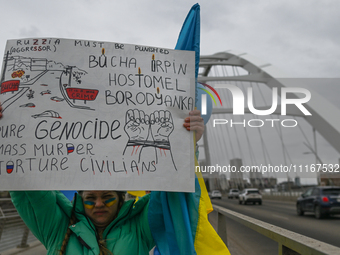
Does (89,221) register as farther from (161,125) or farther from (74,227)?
(161,125)

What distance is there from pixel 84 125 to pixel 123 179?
434mm

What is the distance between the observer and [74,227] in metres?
2.05

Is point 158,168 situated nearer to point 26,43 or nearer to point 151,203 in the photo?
point 151,203

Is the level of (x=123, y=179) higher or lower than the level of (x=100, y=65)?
lower

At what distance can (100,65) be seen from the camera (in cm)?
216

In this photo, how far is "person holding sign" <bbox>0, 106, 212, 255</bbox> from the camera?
2016 mm

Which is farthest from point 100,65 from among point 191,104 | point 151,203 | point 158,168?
point 151,203

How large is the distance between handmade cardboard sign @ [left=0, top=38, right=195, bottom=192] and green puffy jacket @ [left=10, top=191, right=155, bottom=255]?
20 cm

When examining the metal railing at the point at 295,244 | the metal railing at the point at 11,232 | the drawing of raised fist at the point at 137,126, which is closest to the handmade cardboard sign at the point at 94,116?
the drawing of raised fist at the point at 137,126

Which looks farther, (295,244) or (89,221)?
(89,221)

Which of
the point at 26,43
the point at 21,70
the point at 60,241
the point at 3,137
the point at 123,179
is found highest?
the point at 26,43

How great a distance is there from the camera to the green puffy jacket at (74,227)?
201 cm

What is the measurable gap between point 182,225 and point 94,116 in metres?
0.90

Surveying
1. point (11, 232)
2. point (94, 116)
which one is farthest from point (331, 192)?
point (94, 116)
